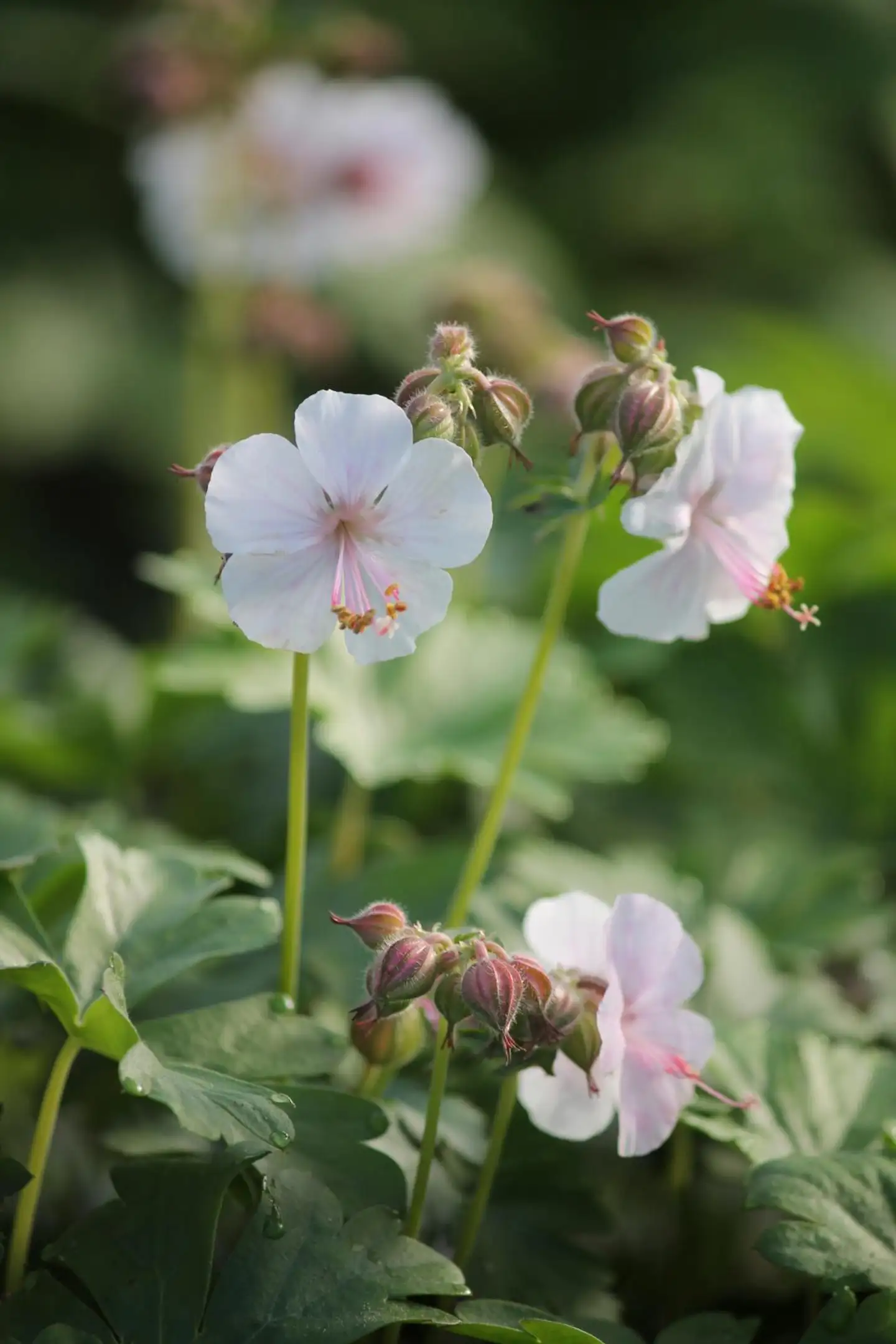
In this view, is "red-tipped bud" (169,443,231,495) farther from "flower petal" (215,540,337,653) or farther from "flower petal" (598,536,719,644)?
"flower petal" (598,536,719,644)

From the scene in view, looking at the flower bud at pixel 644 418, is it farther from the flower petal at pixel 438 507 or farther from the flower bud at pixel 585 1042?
the flower bud at pixel 585 1042

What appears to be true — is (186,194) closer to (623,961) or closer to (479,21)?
(623,961)

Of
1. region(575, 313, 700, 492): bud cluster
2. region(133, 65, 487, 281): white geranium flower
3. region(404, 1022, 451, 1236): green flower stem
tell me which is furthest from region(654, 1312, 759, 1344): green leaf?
region(133, 65, 487, 281): white geranium flower

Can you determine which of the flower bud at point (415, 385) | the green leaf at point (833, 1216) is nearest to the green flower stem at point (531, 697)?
the flower bud at point (415, 385)

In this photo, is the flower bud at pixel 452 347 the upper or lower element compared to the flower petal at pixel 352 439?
upper

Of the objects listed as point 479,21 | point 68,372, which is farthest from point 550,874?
point 479,21

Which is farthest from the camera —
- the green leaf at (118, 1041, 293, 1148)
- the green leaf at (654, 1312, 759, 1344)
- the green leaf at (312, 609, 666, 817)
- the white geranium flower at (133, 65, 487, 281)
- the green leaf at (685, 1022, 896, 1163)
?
the white geranium flower at (133, 65, 487, 281)

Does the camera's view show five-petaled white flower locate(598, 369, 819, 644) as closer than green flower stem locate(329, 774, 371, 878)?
Yes
